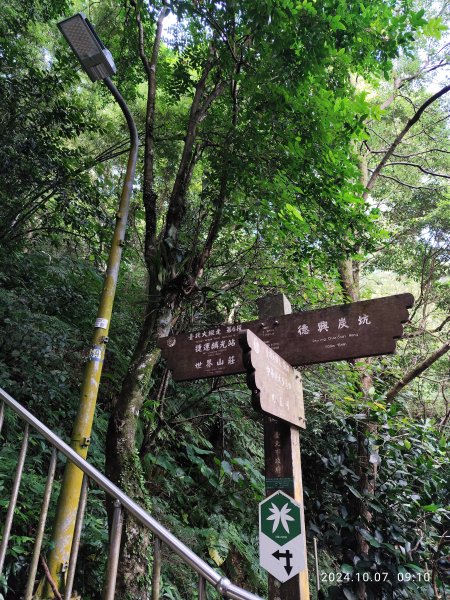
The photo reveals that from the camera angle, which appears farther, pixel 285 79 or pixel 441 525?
pixel 441 525

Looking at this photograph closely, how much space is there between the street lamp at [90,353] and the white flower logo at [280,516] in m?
1.25

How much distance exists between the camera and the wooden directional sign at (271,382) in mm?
2264

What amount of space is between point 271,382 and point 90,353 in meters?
1.52

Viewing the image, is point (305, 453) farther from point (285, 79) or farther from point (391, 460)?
point (285, 79)

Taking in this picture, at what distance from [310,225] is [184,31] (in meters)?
3.51

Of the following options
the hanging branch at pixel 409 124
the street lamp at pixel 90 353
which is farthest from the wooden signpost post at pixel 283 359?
the hanging branch at pixel 409 124

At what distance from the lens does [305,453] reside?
→ 215 inches

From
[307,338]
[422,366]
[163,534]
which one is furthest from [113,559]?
[422,366]

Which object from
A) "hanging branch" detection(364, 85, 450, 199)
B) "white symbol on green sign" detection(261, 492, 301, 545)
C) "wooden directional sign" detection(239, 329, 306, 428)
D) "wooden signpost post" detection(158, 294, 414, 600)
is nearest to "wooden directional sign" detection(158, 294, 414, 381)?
"wooden signpost post" detection(158, 294, 414, 600)

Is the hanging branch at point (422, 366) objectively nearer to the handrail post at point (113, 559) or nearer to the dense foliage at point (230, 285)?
the dense foliage at point (230, 285)

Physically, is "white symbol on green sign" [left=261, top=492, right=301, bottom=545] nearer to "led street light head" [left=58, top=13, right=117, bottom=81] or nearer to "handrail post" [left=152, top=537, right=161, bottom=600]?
"handrail post" [left=152, top=537, right=161, bottom=600]

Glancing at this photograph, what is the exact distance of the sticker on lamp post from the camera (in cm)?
235

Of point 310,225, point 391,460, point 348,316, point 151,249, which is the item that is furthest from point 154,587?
point 391,460

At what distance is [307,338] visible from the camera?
300cm
